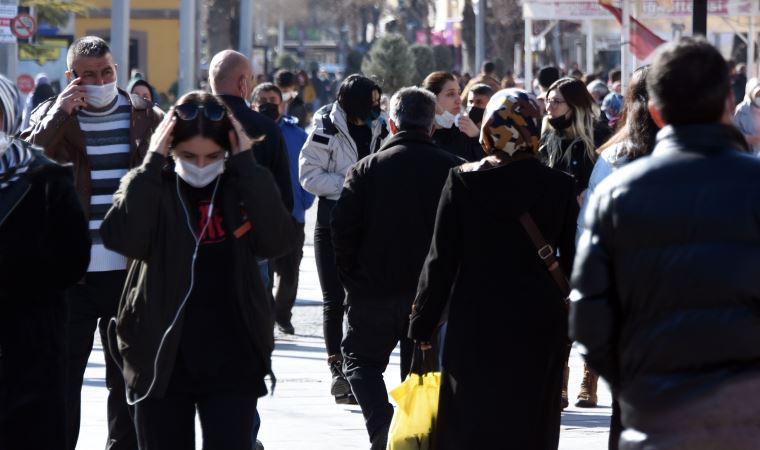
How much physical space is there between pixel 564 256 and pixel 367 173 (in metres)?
1.65

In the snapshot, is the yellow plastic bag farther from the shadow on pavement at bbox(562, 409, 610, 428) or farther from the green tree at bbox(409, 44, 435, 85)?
the green tree at bbox(409, 44, 435, 85)

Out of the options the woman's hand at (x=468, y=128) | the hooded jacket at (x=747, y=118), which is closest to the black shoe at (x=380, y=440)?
the woman's hand at (x=468, y=128)

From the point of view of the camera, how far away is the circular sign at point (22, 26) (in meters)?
19.9

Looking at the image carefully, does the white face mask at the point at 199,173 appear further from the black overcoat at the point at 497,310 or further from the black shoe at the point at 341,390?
the black shoe at the point at 341,390

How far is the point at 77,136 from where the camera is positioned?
6676mm

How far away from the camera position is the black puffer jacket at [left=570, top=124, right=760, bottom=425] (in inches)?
158

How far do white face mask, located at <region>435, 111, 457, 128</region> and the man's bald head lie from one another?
8.41ft

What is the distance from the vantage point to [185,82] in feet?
87.3

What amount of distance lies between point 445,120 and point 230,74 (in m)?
2.77

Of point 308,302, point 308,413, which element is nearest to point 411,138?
point 308,413

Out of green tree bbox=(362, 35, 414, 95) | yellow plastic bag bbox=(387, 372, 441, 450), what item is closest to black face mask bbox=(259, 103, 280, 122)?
yellow plastic bag bbox=(387, 372, 441, 450)

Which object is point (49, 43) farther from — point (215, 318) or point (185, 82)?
point (215, 318)

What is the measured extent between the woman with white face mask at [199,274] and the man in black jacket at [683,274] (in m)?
1.39

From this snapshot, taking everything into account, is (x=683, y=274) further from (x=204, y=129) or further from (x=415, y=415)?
(x=415, y=415)
